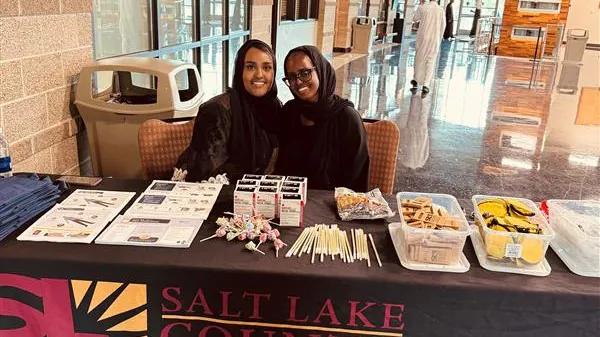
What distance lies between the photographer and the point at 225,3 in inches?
244

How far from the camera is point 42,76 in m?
2.46

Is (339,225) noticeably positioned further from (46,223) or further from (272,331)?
(46,223)

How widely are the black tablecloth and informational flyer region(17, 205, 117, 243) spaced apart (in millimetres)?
35

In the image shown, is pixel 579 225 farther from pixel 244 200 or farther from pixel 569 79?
pixel 569 79

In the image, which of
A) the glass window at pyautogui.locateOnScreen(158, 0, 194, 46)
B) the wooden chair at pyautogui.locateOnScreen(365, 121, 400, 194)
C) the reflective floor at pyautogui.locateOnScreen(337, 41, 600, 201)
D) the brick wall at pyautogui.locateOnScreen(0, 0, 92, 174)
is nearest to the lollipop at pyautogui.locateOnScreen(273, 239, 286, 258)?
the wooden chair at pyautogui.locateOnScreen(365, 121, 400, 194)

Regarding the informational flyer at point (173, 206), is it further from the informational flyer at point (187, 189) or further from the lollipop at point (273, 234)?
the lollipop at point (273, 234)

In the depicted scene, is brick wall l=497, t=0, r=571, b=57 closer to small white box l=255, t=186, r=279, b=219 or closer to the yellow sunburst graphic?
small white box l=255, t=186, r=279, b=219

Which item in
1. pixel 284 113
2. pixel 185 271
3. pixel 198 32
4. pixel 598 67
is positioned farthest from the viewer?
pixel 598 67

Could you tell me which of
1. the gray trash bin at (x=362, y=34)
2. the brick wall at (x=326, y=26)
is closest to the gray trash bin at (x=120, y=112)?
the brick wall at (x=326, y=26)

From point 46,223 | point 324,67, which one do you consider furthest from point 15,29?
point 324,67

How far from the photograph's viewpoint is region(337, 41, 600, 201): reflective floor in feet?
14.5

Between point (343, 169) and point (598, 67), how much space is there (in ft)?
44.6

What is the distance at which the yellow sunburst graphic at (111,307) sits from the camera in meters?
1.41

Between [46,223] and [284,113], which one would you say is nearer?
[46,223]
